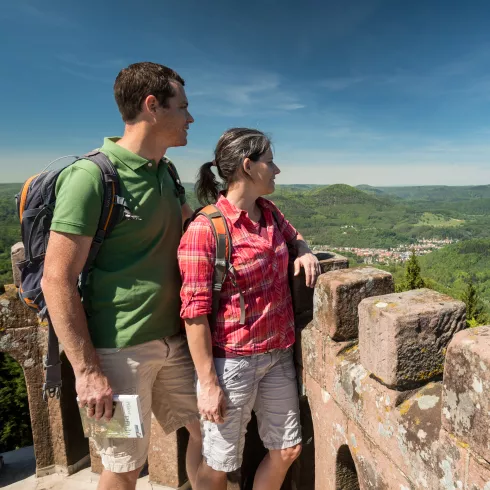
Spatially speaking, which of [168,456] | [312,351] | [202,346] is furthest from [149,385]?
[168,456]

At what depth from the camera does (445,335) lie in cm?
172

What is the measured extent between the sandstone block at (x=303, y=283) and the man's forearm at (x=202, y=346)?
0.69 m

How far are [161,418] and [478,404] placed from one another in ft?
6.30

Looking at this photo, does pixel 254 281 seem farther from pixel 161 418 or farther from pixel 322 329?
pixel 161 418

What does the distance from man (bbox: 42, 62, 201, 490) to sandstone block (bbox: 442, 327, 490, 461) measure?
1.41 meters

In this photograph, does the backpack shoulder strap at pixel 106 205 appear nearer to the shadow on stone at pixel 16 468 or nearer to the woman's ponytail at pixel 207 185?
the woman's ponytail at pixel 207 185

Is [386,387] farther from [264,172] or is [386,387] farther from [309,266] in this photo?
[264,172]

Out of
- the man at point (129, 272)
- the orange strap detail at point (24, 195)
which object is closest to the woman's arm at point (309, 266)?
the man at point (129, 272)

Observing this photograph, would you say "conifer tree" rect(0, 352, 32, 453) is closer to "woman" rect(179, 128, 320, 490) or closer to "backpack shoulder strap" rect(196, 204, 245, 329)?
"woman" rect(179, 128, 320, 490)

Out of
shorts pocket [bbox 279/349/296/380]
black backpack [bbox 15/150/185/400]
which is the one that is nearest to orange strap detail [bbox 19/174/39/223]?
black backpack [bbox 15/150/185/400]

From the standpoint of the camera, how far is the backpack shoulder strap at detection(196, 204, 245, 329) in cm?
208

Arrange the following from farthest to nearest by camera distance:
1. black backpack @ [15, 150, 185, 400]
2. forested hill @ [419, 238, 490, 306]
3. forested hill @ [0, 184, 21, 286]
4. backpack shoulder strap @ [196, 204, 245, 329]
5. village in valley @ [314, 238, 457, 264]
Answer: village in valley @ [314, 238, 457, 264] < forested hill @ [419, 238, 490, 306] < forested hill @ [0, 184, 21, 286] < backpack shoulder strap @ [196, 204, 245, 329] < black backpack @ [15, 150, 185, 400]

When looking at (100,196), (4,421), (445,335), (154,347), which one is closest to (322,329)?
(445,335)

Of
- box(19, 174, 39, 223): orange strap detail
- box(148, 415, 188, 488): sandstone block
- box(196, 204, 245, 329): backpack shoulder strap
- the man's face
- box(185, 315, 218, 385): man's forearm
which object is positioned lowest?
box(148, 415, 188, 488): sandstone block
